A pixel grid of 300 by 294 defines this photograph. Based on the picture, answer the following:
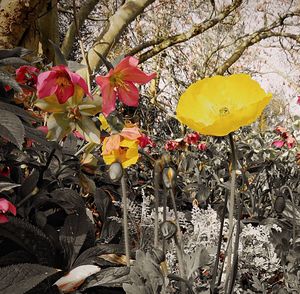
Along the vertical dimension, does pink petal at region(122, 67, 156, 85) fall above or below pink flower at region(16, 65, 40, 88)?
below

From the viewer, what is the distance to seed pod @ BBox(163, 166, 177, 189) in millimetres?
668

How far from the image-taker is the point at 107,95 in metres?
0.77

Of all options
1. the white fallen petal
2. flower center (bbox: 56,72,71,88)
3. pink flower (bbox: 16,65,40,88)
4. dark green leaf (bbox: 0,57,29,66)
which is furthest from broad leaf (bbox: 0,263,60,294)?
pink flower (bbox: 16,65,40,88)

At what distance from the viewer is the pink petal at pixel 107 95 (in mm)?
746

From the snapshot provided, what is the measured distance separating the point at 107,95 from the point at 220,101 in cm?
19

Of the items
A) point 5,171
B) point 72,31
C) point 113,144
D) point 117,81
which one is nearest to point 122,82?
point 117,81

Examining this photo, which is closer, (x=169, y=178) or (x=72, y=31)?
(x=169, y=178)

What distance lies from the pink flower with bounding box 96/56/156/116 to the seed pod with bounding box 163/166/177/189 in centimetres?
15

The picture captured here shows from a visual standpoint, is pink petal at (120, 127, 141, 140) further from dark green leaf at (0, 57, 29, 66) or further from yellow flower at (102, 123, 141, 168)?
dark green leaf at (0, 57, 29, 66)

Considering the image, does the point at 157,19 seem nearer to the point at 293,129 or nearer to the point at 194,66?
the point at 194,66

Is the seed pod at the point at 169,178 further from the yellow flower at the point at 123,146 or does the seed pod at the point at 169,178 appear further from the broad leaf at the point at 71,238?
the broad leaf at the point at 71,238

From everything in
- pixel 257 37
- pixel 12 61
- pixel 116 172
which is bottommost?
Result: pixel 116 172

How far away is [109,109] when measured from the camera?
2.45ft

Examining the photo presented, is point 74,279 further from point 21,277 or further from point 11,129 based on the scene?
point 11,129
